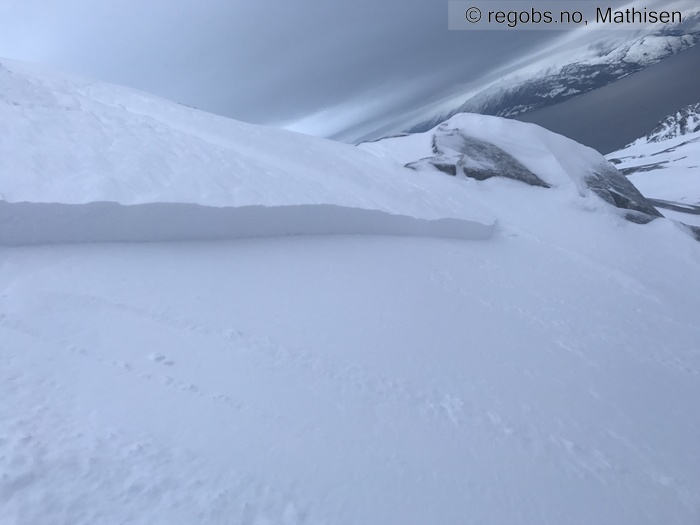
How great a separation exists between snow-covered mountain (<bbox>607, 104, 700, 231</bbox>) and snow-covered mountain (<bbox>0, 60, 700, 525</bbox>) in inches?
666

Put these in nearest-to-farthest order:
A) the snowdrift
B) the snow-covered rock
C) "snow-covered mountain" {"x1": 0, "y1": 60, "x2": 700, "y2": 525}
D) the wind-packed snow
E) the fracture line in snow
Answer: "snow-covered mountain" {"x1": 0, "y1": 60, "x2": 700, "y2": 525}
the fracture line in snow
the snowdrift
the snow-covered rock
the wind-packed snow

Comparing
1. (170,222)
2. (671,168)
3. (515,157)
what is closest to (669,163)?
(671,168)

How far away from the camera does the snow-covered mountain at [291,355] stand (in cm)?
324

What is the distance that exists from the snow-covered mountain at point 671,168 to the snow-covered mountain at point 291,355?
16.9 meters

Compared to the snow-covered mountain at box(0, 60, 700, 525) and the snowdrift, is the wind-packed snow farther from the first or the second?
the snow-covered mountain at box(0, 60, 700, 525)

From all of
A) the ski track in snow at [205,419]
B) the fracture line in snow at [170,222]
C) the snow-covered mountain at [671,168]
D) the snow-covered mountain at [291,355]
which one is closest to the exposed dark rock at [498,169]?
the snow-covered mountain at [291,355]

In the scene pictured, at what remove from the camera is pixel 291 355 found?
16.0 ft

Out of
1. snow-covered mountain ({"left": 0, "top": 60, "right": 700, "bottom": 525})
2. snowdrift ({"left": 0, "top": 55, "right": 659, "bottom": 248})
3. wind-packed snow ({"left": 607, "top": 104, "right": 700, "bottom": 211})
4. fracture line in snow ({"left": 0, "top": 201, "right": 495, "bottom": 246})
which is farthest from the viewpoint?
wind-packed snow ({"left": 607, "top": 104, "right": 700, "bottom": 211})

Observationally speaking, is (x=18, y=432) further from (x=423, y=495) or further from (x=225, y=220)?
(x=225, y=220)

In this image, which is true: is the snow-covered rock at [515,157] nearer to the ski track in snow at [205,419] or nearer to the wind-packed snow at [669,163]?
the wind-packed snow at [669,163]

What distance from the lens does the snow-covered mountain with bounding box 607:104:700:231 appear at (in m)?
24.4

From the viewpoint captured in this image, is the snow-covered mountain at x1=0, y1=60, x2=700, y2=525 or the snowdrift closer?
the snow-covered mountain at x1=0, y1=60, x2=700, y2=525

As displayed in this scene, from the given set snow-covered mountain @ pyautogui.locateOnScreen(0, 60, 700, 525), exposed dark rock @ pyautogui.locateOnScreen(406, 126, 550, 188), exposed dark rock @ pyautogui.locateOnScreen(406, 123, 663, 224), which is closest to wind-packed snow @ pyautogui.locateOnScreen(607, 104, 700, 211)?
exposed dark rock @ pyautogui.locateOnScreen(406, 123, 663, 224)

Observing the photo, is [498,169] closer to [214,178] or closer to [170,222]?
[214,178]
